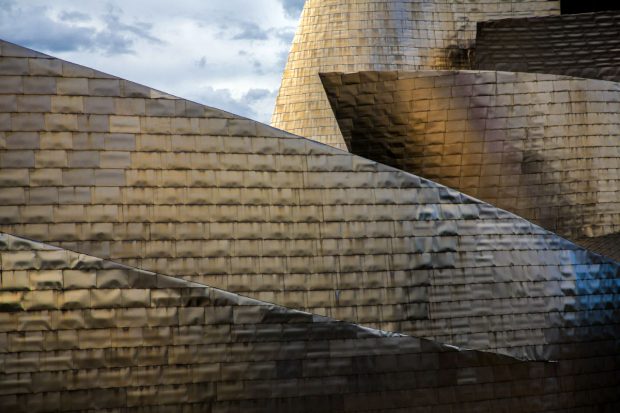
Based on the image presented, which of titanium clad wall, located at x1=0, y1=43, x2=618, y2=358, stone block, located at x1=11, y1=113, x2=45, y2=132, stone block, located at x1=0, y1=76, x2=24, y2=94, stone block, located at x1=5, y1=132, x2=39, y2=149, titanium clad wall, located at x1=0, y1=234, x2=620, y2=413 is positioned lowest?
titanium clad wall, located at x1=0, y1=234, x2=620, y2=413

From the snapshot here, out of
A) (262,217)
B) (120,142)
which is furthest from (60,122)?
(262,217)

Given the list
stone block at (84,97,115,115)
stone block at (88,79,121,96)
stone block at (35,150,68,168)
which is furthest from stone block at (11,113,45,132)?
stone block at (88,79,121,96)

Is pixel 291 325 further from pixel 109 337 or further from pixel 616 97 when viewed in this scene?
pixel 616 97

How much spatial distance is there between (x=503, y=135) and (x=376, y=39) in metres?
5.07

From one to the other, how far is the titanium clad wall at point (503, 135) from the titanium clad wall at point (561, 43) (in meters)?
1.63

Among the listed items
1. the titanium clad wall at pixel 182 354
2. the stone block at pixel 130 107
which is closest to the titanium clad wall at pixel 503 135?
the titanium clad wall at pixel 182 354

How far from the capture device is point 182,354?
1112 centimetres

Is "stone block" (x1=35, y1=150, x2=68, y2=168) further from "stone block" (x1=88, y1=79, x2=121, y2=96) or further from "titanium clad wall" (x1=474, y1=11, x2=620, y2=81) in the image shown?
"titanium clad wall" (x1=474, y1=11, x2=620, y2=81)

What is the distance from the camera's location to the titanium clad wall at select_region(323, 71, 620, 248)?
47.9ft

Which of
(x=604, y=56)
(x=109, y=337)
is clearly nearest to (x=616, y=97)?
(x=604, y=56)

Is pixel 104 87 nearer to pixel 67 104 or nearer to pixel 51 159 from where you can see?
pixel 67 104

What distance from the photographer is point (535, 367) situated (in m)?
12.8

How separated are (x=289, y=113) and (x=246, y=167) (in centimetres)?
854

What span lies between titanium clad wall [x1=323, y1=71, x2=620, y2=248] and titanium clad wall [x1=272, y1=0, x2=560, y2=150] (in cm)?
373
